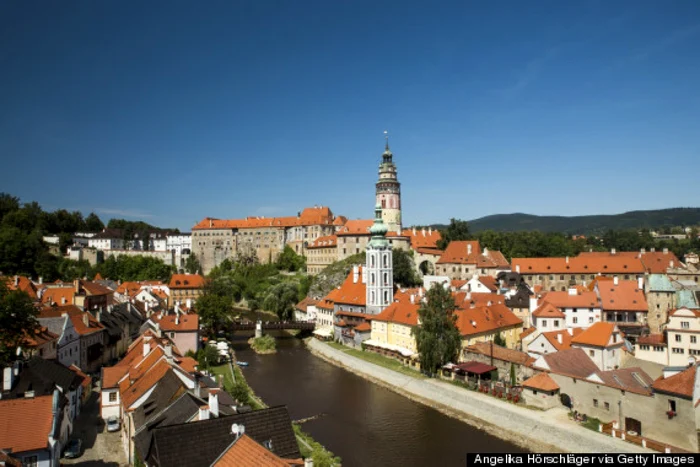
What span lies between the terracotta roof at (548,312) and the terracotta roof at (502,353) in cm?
572

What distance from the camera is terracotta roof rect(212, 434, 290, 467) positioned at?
450 inches

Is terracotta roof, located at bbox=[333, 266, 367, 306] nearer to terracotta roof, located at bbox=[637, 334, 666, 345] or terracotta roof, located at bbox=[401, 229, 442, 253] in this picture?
terracotta roof, located at bbox=[401, 229, 442, 253]

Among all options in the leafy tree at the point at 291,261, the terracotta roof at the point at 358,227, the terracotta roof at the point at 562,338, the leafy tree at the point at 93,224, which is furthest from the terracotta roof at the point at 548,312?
the leafy tree at the point at 93,224

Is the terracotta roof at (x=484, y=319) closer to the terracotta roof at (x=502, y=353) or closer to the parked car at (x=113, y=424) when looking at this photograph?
the terracotta roof at (x=502, y=353)

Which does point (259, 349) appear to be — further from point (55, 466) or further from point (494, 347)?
point (55, 466)

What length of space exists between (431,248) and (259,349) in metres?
31.6

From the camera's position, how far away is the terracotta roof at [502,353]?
94.1 ft

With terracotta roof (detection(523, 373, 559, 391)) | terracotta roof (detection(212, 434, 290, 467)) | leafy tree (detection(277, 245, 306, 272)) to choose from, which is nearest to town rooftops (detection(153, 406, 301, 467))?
terracotta roof (detection(212, 434, 290, 467))

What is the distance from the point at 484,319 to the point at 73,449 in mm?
25949

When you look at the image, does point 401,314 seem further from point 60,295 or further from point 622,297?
point 60,295

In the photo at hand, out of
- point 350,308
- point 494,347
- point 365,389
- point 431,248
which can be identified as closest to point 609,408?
point 494,347

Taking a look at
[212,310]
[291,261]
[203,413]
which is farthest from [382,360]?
[291,261]

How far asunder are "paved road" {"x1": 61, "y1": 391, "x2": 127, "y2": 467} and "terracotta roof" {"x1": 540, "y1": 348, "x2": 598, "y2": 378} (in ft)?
64.1

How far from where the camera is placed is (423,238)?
67562 millimetres
